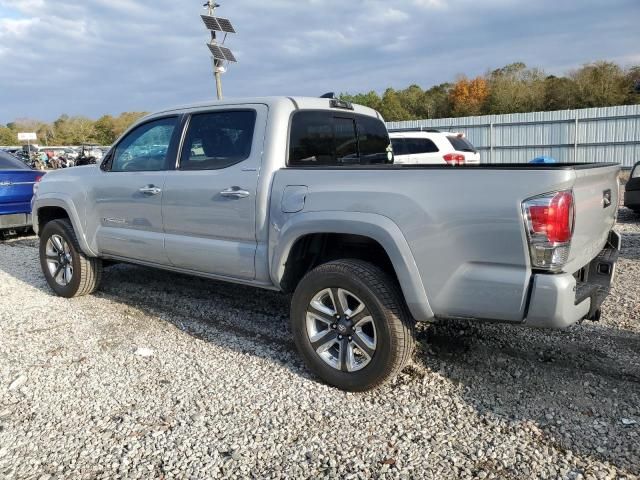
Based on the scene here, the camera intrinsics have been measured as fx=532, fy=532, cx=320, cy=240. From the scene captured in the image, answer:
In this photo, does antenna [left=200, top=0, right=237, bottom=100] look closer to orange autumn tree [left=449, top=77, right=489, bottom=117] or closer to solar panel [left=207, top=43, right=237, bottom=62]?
solar panel [left=207, top=43, right=237, bottom=62]

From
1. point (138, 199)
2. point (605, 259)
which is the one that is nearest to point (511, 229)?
point (605, 259)

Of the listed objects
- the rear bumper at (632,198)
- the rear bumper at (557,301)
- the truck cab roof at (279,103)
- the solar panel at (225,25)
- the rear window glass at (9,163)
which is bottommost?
the rear bumper at (632,198)

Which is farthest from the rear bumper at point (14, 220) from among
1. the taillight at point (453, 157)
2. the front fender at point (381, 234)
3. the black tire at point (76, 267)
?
the taillight at point (453, 157)

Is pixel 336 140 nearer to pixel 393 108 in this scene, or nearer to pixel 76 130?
pixel 393 108

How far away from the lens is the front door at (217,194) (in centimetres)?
378

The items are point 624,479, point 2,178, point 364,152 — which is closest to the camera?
point 624,479

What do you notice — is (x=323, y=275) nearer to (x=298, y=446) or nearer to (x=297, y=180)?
(x=297, y=180)

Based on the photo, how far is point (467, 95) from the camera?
157 feet

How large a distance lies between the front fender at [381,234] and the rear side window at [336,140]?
1.98 feet

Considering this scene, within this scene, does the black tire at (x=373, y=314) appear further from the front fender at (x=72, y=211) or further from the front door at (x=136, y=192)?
the front fender at (x=72, y=211)

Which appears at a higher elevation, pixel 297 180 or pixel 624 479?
pixel 297 180

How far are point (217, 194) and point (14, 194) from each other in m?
6.47

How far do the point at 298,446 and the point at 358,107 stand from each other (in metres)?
2.95

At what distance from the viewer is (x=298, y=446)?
9.25 ft
